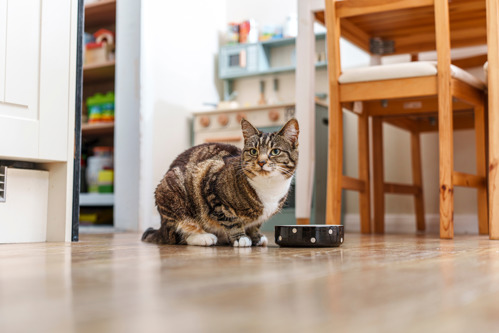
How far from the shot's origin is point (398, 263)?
3.48 feet

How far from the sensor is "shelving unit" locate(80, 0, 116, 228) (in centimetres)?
370

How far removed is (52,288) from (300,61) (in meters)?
2.19

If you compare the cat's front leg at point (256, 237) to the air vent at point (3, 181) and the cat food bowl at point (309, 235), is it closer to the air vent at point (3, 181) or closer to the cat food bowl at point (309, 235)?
Answer: the cat food bowl at point (309, 235)

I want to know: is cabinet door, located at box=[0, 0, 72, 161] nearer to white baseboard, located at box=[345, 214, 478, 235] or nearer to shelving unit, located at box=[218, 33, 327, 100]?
white baseboard, located at box=[345, 214, 478, 235]

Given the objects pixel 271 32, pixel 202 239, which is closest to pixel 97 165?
pixel 271 32

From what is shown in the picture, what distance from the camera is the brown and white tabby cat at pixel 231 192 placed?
1638mm

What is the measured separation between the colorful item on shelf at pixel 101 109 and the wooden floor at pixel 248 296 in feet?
8.96

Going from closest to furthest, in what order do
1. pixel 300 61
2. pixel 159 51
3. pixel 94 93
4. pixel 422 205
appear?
pixel 300 61 → pixel 422 205 → pixel 159 51 → pixel 94 93

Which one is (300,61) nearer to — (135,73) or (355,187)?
(355,187)

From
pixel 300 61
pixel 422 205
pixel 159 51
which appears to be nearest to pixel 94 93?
pixel 159 51

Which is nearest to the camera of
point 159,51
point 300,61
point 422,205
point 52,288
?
point 52,288

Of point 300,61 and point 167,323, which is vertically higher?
point 300,61

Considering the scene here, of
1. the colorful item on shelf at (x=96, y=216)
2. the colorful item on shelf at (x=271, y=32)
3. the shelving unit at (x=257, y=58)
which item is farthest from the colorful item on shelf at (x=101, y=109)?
the colorful item on shelf at (x=271, y=32)

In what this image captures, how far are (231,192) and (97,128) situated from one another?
7.73ft
